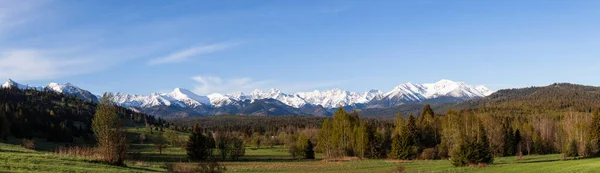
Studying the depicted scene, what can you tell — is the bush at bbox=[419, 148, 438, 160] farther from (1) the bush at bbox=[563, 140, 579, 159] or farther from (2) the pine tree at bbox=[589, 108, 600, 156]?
(2) the pine tree at bbox=[589, 108, 600, 156]

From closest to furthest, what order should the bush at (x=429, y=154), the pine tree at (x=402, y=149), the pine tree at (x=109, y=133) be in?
the pine tree at (x=109, y=133) < the pine tree at (x=402, y=149) < the bush at (x=429, y=154)

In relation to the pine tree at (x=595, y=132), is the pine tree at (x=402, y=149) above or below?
below

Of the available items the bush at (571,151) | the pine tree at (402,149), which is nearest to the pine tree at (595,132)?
the bush at (571,151)

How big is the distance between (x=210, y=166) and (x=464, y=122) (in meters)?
95.6

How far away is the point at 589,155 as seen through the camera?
283ft

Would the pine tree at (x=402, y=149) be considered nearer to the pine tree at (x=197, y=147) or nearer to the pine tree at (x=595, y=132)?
the pine tree at (x=595, y=132)

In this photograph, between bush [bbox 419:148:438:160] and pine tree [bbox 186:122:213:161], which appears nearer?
bush [bbox 419:148:438:160]

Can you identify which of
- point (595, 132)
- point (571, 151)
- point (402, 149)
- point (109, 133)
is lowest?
point (402, 149)

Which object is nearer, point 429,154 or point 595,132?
point 595,132

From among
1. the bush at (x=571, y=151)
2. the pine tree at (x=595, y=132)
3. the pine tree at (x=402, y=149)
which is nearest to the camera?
the bush at (x=571, y=151)

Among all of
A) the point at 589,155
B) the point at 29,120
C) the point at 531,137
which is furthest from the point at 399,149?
the point at 29,120

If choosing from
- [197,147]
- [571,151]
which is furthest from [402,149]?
[197,147]

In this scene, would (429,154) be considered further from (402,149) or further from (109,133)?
(109,133)

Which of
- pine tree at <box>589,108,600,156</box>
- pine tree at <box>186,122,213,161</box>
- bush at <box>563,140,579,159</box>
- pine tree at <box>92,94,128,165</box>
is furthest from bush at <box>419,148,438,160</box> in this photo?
pine tree at <box>92,94,128,165</box>
